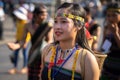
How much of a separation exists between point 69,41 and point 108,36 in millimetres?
2175

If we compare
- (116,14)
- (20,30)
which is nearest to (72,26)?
(116,14)

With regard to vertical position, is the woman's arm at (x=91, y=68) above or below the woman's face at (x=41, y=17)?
below

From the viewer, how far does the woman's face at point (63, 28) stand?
124 inches

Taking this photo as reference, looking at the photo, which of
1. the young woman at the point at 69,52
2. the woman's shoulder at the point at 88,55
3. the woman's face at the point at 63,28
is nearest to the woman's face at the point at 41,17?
the young woman at the point at 69,52

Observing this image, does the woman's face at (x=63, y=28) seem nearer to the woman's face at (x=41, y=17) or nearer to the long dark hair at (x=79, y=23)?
the long dark hair at (x=79, y=23)

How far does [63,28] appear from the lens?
3158mm

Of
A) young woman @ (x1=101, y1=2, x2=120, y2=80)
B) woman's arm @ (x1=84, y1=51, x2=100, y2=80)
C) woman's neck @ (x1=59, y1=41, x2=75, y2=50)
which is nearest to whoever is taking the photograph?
woman's arm @ (x1=84, y1=51, x2=100, y2=80)

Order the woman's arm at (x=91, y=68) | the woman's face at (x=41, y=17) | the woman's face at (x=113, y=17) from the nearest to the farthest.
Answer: the woman's arm at (x=91, y=68) < the woman's face at (x=113, y=17) < the woman's face at (x=41, y=17)

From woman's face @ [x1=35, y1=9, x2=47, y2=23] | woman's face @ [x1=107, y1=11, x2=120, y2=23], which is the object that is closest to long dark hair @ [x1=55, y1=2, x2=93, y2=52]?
woman's face @ [x1=107, y1=11, x2=120, y2=23]

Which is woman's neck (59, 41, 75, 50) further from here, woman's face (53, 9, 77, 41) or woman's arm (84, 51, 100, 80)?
woman's arm (84, 51, 100, 80)

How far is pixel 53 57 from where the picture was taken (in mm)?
3266

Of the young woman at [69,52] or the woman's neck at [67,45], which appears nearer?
the young woman at [69,52]

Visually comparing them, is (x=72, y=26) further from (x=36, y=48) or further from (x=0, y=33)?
(x=0, y=33)

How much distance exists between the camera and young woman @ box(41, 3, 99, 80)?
10.1 ft
